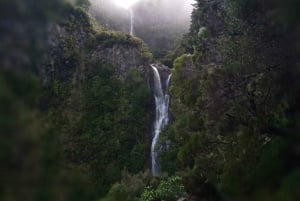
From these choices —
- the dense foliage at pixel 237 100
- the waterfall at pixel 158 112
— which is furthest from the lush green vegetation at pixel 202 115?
the waterfall at pixel 158 112

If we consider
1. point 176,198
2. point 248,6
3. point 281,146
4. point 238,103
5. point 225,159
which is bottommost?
point 176,198

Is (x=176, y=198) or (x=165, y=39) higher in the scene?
(x=176, y=198)

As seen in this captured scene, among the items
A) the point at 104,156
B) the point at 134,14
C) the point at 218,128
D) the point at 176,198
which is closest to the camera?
the point at 218,128

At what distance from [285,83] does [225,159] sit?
3.93 meters

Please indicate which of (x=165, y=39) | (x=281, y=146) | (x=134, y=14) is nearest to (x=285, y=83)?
(x=281, y=146)

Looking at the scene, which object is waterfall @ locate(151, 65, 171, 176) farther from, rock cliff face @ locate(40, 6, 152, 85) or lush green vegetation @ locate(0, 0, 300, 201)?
rock cliff face @ locate(40, 6, 152, 85)

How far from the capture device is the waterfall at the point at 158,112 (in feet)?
115

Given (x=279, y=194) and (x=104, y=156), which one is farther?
(x=104, y=156)

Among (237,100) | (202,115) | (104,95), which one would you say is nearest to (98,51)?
(104,95)

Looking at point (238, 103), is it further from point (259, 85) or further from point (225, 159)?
point (225, 159)

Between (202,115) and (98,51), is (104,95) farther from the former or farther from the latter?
(202,115)

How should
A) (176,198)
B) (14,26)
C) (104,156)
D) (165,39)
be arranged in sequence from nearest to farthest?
(14,26) < (176,198) < (104,156) < (165,39)

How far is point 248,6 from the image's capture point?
44.1 ft

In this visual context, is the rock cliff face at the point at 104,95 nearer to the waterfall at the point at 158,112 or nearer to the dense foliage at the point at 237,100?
the waterfall at the point at 158,112
